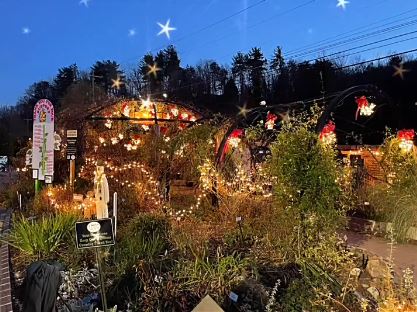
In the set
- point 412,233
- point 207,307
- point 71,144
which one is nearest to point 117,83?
point 71,144

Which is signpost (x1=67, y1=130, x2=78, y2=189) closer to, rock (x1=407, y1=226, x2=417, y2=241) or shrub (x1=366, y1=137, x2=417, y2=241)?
shrub (x1=366, y1=137, x2=417, y2=241)

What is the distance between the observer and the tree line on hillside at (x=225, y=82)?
22.2m

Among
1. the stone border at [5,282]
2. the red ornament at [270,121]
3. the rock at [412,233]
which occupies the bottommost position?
the stone border at [5,282]

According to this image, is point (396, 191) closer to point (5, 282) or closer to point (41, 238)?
point (41, 238)

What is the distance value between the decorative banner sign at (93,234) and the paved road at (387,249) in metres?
4.12

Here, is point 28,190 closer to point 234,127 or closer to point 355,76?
point 234,127

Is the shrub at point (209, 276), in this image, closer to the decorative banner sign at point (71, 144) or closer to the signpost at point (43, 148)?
the signpost at point (43, 148)

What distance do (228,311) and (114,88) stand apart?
40931 mm

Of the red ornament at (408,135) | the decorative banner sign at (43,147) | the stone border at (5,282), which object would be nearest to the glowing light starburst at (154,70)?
the decorative banner sign at (43,147)

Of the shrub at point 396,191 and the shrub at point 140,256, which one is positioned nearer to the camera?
the shrub at point 140,256

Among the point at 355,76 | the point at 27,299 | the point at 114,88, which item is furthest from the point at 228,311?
the point at 114,88

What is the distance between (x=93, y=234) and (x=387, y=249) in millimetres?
5692

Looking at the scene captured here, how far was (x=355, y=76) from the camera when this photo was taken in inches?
1034

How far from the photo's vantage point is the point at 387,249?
7871 mm
